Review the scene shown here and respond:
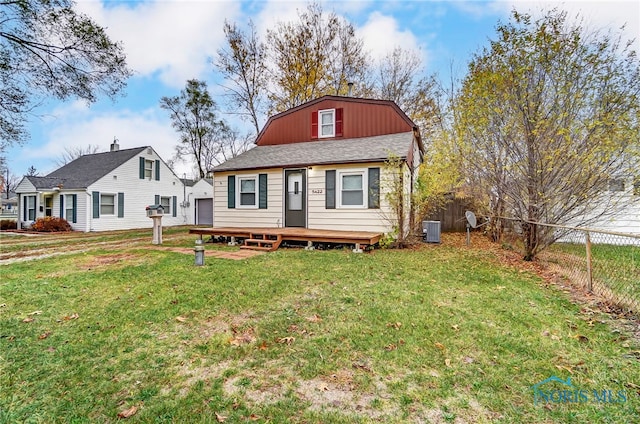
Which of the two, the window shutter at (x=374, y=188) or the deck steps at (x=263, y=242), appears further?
the window shutter at (x=374, y=188)

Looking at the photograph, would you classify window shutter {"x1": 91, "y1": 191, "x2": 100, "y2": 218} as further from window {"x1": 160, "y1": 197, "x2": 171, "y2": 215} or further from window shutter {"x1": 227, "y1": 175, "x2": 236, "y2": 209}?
window shutter {"x1": 227, "y1": 175, "x2": 236, "y2": 209}

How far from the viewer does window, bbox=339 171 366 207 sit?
9361mm

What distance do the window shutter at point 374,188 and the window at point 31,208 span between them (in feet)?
64.8

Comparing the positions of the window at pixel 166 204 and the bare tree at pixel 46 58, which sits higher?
the bare tree at pixel 46 58

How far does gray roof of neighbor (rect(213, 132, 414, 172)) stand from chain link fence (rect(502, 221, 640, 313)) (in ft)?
15.1

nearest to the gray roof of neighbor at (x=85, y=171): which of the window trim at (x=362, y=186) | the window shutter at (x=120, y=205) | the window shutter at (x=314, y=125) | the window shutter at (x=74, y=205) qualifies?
the window shutter at (x=74, y=205)

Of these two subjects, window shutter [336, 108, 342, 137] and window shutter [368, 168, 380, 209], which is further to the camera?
window shutter [336, 108, 342, 137]

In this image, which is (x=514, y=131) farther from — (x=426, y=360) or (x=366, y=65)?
(x=366, y=65)

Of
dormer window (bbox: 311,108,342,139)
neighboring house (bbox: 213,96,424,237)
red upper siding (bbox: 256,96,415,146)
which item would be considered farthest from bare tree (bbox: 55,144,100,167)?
dormer window (bbox: 311,108,342,139)

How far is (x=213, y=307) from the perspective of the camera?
4.03 metres

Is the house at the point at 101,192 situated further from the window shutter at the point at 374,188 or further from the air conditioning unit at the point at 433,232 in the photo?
the air conditioning unit at the point at 433,232

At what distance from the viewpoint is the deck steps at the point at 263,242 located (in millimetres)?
8650

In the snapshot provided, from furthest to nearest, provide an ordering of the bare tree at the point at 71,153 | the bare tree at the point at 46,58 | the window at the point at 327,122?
the bare tree at the point at 71,153 → the window at the point at 327,122 → the bare tree at the point at 46,58
